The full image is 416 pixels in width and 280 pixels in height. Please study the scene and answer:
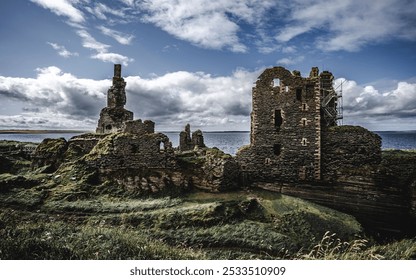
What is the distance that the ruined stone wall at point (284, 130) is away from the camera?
18672 millimetres

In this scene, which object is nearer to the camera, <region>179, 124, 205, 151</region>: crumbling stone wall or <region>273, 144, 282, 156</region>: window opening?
<region>273, 144, 282, 156</region>: window opening

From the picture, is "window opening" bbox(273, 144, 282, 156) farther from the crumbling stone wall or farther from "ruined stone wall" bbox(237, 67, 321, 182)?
the crumbling stone wall

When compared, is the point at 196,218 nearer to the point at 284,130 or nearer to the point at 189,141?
the point at 284,130

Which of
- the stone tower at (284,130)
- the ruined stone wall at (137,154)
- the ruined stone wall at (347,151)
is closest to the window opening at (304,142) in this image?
the stone tower at (284,130)

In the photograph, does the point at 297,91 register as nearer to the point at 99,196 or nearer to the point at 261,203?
the point at 261,203

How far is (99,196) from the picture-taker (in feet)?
54.7

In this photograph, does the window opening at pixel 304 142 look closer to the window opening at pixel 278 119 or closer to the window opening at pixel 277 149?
the window opening at pixel 277 149

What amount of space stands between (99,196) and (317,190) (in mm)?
15425

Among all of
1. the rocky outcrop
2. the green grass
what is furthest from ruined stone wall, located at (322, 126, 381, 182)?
the rocky outcrop

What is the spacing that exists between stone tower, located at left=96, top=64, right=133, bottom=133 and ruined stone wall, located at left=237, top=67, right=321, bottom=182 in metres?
18.7

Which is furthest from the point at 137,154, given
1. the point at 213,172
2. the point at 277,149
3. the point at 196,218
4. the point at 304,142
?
the point at 304,142

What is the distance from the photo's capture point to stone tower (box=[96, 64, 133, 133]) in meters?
→ 31.7

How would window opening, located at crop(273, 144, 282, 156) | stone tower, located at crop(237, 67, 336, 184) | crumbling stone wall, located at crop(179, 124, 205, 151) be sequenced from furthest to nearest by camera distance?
crumbling stone wall, located at crop(179, 124, 205, 151)
window opening, located at crop(273, 144, 282, 156)
stone tower, located at crop(237, 67, 336, 184)

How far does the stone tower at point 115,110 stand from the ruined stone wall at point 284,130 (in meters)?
18.7
